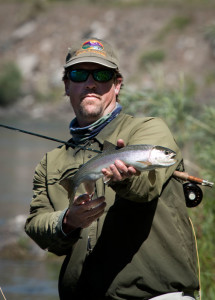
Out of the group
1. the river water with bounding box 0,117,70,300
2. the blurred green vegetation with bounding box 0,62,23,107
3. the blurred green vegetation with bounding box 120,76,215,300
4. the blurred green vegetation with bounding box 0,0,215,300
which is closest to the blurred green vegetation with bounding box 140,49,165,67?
the blurred green vegetation with bounding box 0,62,23,107

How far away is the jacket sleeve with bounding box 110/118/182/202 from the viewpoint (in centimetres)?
265

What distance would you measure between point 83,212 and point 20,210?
1172 centimetres

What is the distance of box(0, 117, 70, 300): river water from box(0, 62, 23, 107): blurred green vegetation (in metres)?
19.2

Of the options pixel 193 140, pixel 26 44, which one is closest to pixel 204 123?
pixel 193 140

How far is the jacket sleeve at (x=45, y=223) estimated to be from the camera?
2967 millimetres

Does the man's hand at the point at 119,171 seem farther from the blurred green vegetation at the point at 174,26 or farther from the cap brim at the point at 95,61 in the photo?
the blurred green vegetation at the point at 174,26

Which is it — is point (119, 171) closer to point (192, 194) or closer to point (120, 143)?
point (120, 143)

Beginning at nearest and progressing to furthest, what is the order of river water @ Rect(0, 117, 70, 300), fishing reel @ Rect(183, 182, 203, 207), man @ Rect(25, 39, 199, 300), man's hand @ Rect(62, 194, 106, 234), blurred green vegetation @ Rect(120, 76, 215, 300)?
man's hand @ Rect(62, 194, 106, 234) < man @ Rect(25, 39, 199, 300) < fishing reel @ Rect(183, 182, 203, 207) < blurred green vegetation @ Rect(120, 76, 215, 300) < river water @ Rect(0, 117, 70, 300)

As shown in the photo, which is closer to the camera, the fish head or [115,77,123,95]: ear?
the fish head

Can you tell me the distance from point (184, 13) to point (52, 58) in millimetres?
11625

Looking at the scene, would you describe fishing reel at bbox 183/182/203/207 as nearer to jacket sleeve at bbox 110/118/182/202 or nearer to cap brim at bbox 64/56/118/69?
jacket sleeve at bbox 110/118/182/202

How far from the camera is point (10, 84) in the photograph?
52.3m

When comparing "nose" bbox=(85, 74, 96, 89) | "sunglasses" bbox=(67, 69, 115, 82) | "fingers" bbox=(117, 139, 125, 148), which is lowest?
"fingers" bbox=(117, 139, 125, 148)

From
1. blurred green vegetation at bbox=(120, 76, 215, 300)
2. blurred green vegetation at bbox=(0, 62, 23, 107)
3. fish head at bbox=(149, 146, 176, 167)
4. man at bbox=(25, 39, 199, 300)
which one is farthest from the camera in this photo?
blurred green vegetation at bbox=(0, 62, 23, 107)
